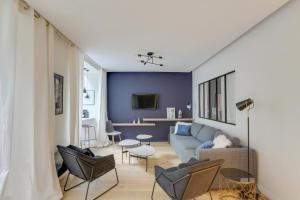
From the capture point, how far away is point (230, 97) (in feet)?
13.2

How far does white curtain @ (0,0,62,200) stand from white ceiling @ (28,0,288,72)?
386 mm

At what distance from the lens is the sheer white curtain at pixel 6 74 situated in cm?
198

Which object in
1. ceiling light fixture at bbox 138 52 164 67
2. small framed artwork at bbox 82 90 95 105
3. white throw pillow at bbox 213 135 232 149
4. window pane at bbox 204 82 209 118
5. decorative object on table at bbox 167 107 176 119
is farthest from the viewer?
decorative object on table at bbox 167 107 176 119

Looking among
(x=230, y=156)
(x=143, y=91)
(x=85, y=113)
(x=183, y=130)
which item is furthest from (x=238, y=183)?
(x=85, y=113)

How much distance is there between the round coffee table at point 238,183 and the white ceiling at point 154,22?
2.28m

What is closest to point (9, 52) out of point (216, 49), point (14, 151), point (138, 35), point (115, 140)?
point (14, 151)

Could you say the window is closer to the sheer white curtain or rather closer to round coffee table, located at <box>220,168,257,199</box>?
round coffee table, located at <box>220,168,257,199</box>

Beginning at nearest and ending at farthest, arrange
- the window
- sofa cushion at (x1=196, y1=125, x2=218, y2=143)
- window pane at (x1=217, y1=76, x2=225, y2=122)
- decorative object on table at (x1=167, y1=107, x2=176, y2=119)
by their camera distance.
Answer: the window < sofa cushion at (x1=196, y1=125, x2=218, y2=143) < window pane at (x1=217, y1=76, x2=225, y2=122) < decorative object on table at (x1=167, y1=107, x2=176, y2=119)

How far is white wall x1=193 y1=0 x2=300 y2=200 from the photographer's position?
2312 mm

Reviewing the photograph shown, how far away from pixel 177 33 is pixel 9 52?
97.4 inches

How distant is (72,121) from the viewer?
3.88m

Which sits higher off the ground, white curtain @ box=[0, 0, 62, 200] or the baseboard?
white curtain @ box=[0, 0, 62, 200]

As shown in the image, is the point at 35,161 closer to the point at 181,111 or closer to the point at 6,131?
the point at 6,131

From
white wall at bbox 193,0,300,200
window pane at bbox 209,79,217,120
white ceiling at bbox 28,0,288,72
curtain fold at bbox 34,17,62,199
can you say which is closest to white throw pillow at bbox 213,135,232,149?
white wall at bbox 193,0,300,200
